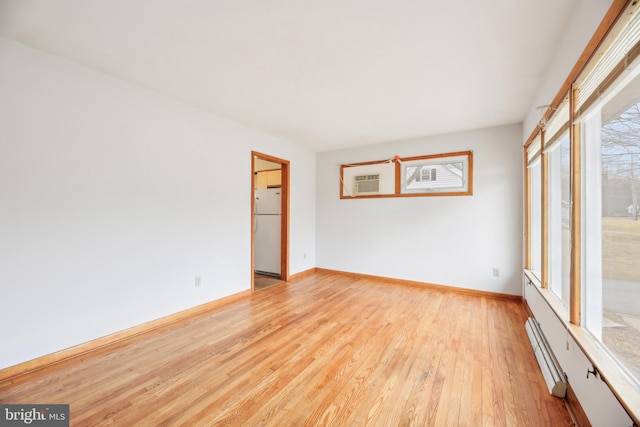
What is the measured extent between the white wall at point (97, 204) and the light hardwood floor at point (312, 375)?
39cm

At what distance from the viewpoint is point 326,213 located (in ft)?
16.6

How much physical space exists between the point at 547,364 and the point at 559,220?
1178mm

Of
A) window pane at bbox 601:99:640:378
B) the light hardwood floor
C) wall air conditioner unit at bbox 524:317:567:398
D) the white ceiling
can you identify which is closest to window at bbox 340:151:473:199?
the white ceiling

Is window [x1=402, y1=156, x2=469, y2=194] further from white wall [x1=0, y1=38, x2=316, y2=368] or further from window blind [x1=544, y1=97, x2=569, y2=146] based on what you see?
white wall [x1=0, y1=38, x2=316, y2=368]

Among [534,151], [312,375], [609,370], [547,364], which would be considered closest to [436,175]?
[534,151]

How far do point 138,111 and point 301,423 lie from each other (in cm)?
295

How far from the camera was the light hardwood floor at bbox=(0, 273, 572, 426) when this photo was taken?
1.47 metres

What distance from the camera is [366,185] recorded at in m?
4.61

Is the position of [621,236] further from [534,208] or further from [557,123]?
[534,208]

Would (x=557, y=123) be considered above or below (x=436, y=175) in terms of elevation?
above

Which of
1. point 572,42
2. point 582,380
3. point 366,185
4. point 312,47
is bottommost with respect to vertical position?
point 582,380

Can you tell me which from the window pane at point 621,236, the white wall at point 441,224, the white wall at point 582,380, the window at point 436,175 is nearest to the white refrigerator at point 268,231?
the white wall at point 441,224

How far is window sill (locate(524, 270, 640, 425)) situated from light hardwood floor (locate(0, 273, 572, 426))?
18.7 inches

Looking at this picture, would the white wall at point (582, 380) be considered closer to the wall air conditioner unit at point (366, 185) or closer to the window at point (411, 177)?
the window at point (411, 177)
